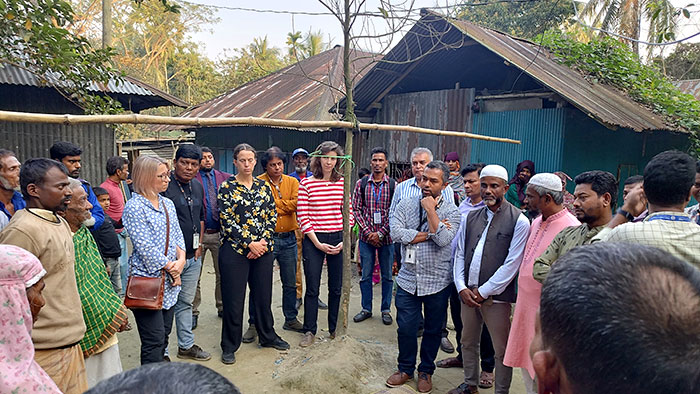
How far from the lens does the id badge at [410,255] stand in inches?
152

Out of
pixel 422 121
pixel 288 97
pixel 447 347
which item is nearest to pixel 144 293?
pixel 447 347

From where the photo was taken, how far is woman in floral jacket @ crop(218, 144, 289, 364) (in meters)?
4.23

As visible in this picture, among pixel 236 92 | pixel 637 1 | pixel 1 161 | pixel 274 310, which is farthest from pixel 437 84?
pixel 637 1

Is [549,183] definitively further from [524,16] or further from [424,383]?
[524,16]

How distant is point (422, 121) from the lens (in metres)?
8.64

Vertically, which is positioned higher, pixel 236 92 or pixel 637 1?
pixel 637 1

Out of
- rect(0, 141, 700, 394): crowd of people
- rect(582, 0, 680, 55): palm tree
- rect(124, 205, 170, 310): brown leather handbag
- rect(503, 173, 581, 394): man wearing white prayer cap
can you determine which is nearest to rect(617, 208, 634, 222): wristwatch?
rect(0, 141, 700, 394): crowd of people

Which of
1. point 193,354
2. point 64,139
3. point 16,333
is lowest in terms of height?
point 193,354

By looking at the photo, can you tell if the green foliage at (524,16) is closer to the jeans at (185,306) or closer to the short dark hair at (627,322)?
the jeans at (185,306)

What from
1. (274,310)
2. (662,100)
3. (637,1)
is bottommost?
(274,310)

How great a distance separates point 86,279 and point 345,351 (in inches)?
87.6

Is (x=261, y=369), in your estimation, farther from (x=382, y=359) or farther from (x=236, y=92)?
(x=236, y=92)

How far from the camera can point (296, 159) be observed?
6.69m

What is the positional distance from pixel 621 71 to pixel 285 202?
7530mm
